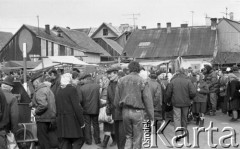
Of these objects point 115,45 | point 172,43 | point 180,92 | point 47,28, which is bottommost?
point 180,92

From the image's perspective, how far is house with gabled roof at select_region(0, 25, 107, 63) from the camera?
163 ft

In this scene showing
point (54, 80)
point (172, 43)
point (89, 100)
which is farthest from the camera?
point (172, 43)

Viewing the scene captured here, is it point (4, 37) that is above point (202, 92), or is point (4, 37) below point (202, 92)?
above

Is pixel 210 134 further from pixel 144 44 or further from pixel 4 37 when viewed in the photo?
pixel 4 37

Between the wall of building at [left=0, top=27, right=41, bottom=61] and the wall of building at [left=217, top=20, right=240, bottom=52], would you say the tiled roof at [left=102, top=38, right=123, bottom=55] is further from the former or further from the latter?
the wall of building at [left=0, top=27, right=41, bottom=61]

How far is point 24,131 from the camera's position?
9953 mm

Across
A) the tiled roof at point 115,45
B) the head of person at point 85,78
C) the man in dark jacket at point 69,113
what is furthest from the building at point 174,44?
the man in dark jacket at point 69,113

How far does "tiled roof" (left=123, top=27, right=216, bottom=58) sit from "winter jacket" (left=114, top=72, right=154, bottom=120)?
46.6 meters

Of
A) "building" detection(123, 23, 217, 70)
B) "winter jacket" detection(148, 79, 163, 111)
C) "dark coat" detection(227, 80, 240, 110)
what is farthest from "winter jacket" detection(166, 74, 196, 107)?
"building" detection(123, 23, 217, 70)

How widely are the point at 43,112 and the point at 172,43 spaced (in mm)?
48887

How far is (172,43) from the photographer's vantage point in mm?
58094

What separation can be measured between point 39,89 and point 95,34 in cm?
6566

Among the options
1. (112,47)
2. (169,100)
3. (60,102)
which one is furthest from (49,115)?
(112,47)

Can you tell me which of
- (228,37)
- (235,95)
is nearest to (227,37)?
(228,37)
